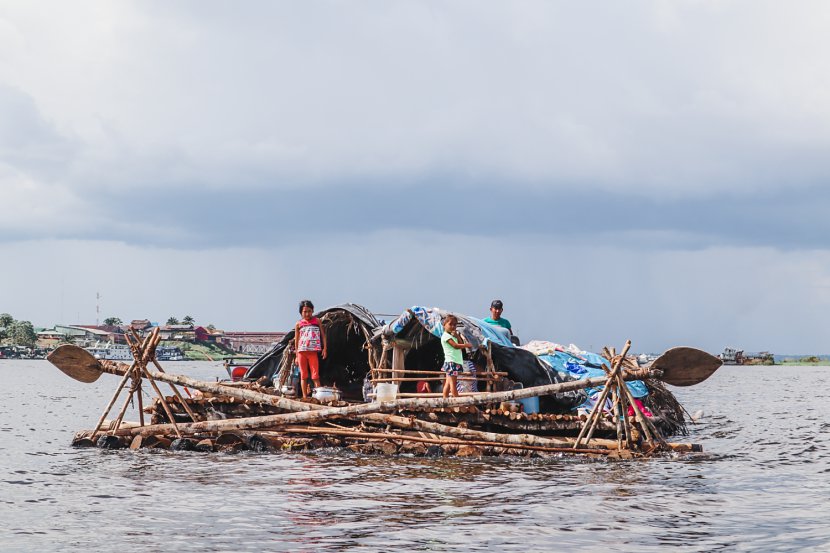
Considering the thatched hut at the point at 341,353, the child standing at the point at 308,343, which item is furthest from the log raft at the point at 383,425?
the thatched hut at the point at 341,353

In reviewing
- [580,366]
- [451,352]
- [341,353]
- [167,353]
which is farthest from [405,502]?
[167,353]

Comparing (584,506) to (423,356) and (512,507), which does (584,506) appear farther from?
(423,356)

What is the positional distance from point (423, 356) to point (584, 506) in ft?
36.3

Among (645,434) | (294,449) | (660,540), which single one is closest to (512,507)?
(660,540)

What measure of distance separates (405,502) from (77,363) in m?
9.69

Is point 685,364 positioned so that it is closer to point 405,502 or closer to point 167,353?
point 405,502

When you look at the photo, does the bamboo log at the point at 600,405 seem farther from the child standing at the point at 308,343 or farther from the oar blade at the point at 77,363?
the oar blade at the point at 77,363

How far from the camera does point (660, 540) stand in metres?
10.5

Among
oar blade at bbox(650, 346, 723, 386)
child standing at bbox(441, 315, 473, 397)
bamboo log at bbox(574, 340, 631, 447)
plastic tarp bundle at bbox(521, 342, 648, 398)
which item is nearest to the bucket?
child standing at bbox(441, 315, 473, 397)

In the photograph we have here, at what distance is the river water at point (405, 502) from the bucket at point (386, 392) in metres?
1.52

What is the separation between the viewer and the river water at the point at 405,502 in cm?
1054

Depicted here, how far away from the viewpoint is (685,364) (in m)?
15.7

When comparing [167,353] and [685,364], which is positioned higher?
[167,353]

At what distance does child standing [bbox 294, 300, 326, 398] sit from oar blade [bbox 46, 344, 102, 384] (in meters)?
4.44
